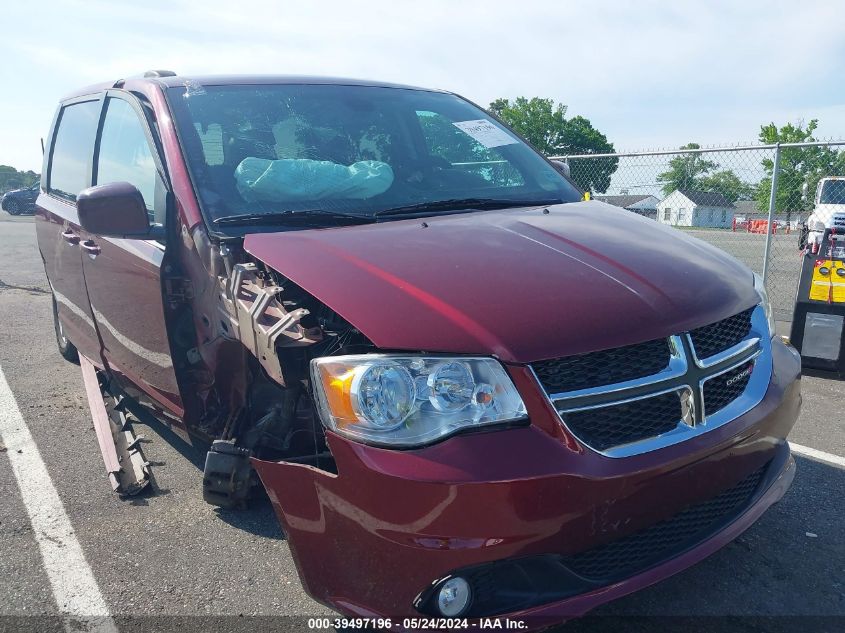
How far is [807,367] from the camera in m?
5.34

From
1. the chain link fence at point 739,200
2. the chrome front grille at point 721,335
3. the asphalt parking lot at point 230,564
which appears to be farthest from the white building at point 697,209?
the chrome front grille at point 721,335

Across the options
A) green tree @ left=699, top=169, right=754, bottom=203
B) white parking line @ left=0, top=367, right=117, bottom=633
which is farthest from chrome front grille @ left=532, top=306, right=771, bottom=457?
green tree @ left=699, top=169, right=754, bottom=203

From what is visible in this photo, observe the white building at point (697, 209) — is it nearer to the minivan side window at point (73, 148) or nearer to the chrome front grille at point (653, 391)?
the minivan side window at point (73, 148)

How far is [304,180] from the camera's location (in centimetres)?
290

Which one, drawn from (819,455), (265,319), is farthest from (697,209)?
(265,319)

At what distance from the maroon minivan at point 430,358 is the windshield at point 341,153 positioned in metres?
0.01

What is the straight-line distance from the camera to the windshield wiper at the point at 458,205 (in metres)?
2.82

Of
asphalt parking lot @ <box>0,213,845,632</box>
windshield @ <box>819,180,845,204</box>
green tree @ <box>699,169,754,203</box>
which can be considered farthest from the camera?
windshield @ <box>819,180,845,204</box>

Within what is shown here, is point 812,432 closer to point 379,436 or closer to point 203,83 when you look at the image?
point 379,436

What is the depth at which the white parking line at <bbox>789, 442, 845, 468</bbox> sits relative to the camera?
364cm

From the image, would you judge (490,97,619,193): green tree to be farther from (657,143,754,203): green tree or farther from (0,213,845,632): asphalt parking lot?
(0,213,845,632): asphalt parking lot

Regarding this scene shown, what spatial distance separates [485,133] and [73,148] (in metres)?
2.71

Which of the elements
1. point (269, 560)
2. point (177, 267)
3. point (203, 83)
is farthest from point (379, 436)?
point (203, 83)

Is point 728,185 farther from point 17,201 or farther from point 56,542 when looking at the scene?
point 17,201
